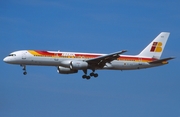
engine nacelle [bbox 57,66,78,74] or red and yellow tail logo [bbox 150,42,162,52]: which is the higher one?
red and yellow tail logo [bbox 150,42,162,52]

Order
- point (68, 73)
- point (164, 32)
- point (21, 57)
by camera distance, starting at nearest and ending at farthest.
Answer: point (21, 57)
point (68, 73)
point (164, 32)

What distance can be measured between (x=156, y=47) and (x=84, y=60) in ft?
60.2

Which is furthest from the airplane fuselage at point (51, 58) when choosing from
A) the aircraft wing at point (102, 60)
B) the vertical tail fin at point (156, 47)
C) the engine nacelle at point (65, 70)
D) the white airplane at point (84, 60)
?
the vertical tail fin at point (156, 47)

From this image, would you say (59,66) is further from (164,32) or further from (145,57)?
(164,32)

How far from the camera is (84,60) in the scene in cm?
9988

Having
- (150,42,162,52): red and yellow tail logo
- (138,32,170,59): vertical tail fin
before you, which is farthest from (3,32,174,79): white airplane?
(150,42,162,52): red and yellow tail logo

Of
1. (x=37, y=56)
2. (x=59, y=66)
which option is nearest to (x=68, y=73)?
(x=59, y=66)

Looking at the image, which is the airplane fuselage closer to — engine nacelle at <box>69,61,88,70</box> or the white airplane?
the white airplane

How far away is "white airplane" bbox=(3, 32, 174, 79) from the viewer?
96.8 m

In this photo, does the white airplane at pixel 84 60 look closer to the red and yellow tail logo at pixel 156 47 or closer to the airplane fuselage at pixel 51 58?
the airplane fuselage at pixel 51 58

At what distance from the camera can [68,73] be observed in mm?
103688

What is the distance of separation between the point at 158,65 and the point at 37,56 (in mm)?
24014

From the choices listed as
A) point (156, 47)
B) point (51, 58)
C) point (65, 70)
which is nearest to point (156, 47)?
point (156, 47)

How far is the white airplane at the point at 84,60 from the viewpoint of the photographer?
96.8 metres
